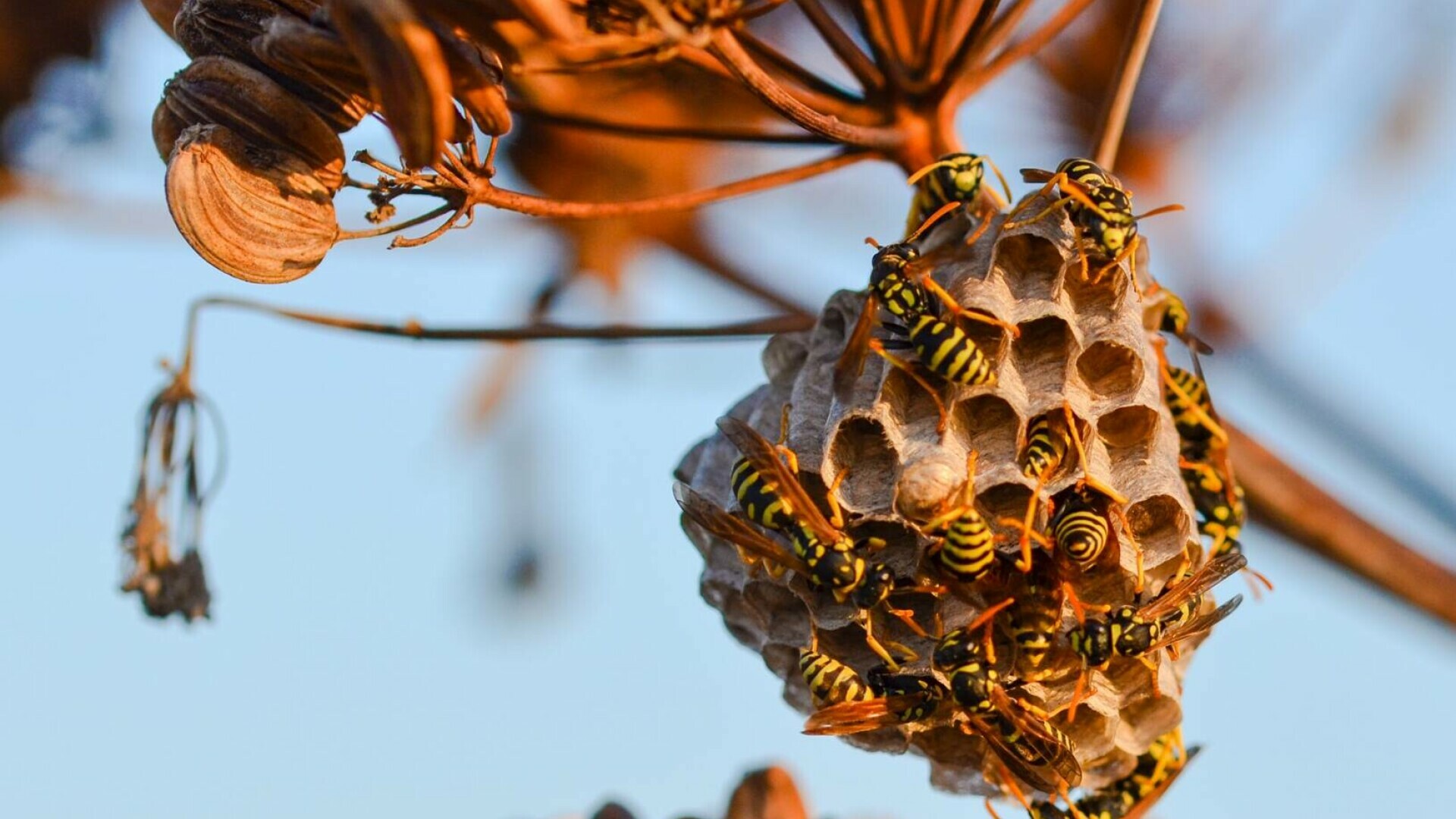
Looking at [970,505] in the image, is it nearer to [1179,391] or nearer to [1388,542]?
[1179,391]

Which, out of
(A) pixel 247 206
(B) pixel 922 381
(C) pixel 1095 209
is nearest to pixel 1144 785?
(B) pixel 922 381

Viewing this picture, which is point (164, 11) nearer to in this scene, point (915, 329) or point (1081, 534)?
point (915, 329)

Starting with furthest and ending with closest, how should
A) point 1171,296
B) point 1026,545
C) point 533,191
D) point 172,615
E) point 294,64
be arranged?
point 533,191 < point 172,615 < point 1171,296 < point 1026,545 < point 294,64

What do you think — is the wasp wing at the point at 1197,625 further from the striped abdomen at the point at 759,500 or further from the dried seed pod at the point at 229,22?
the dried seed pod at the point at 229,22

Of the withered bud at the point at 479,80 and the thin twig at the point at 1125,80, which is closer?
the withered bud at the point at 479,80

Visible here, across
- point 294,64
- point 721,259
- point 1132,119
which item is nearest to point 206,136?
point 294,64

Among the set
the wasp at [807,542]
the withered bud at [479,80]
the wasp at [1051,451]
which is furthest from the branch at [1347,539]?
the withered bud at [479,80]

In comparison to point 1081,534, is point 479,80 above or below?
above
